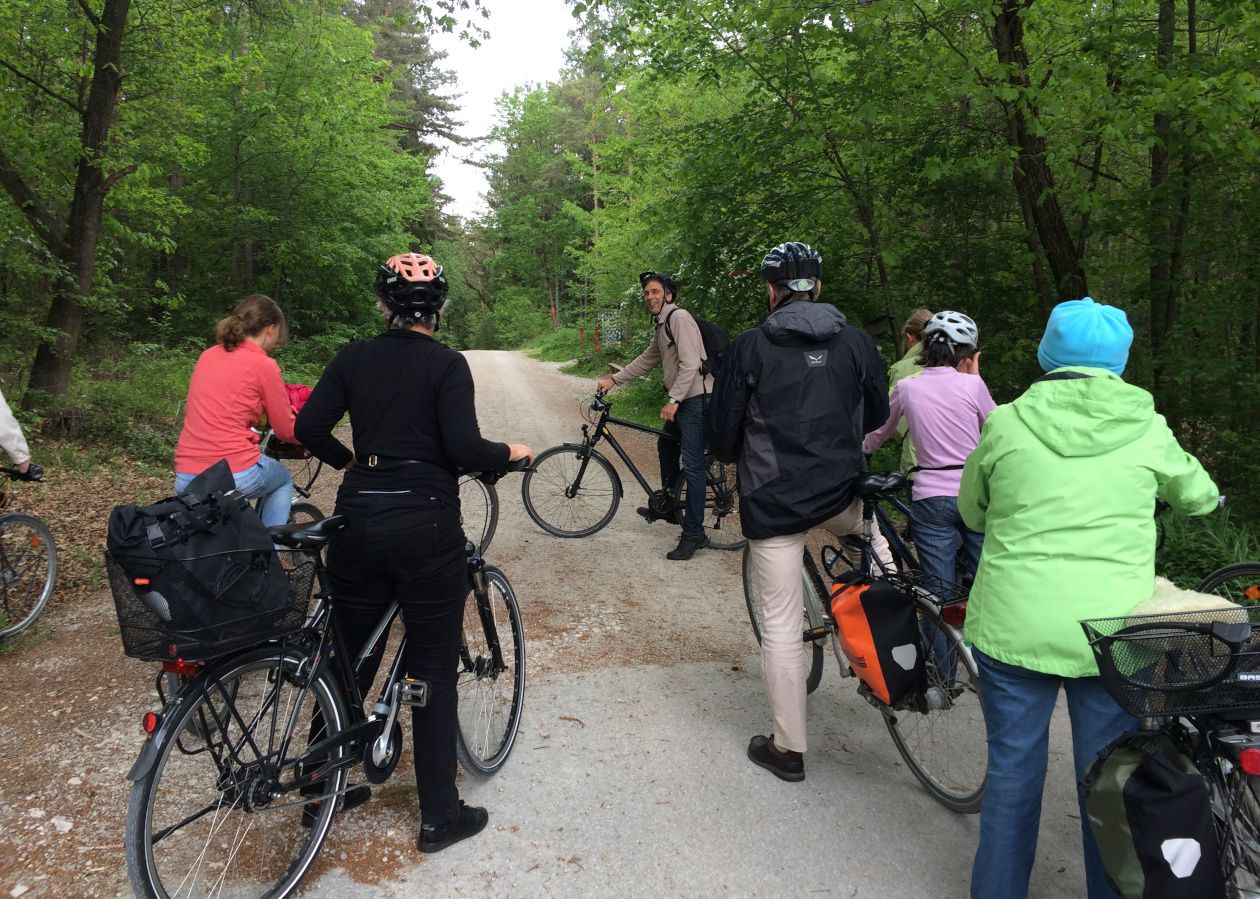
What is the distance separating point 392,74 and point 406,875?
24.8 metres

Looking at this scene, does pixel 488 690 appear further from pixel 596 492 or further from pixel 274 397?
pixel 596 492

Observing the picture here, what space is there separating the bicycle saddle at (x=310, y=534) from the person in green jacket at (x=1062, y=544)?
6.90ft

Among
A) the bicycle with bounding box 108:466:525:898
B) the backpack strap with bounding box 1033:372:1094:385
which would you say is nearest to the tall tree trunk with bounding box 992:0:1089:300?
the backpack strap with bounding box 1033:372:1094:385

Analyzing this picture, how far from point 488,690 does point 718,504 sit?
384 cm

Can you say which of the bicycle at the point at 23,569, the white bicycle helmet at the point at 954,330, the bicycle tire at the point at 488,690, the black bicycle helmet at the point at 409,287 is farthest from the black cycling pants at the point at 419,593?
the bicycle at the point at 23,569

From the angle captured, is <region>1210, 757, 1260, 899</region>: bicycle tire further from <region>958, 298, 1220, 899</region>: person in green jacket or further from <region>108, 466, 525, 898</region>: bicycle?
<region>108, 466, 525, 898</region>: bicycle

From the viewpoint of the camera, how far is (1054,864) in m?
2.96

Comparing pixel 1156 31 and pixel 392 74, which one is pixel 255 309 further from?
pixel 392 74

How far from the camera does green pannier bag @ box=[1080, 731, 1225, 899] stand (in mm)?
1872

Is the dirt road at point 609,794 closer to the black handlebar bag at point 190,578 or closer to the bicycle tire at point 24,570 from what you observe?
the bicycle tire at point 24,570

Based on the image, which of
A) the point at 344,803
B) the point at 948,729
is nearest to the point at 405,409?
the point at 344,803

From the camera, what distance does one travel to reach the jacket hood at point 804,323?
3359 mm

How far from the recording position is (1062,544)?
2246mm

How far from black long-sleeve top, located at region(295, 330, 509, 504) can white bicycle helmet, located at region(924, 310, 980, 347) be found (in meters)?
2.30
